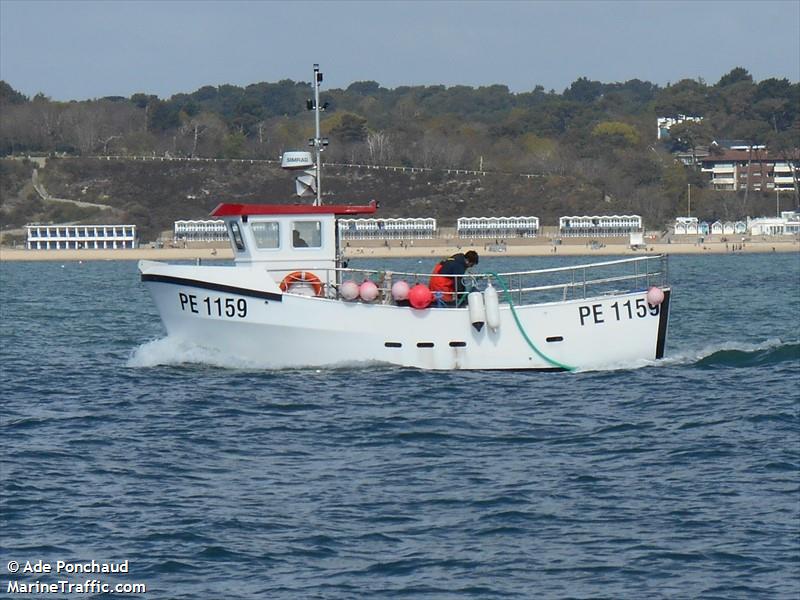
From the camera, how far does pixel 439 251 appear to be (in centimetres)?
15725

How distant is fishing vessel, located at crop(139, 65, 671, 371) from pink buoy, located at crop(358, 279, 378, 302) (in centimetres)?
3

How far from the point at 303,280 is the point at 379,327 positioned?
188 centimetres

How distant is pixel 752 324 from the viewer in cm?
4378

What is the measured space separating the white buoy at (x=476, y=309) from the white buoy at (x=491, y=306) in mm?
86

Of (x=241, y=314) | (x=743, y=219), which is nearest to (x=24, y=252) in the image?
(x=743, y=219)

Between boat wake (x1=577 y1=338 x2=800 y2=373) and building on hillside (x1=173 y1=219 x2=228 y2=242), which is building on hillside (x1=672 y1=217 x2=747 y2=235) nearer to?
building on hillside (x1=173 y1=219 x2=228 y2=242)

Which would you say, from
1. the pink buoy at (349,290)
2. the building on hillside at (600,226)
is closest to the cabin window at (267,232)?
the pink buoy at (349,290)

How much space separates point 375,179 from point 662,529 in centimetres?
17878

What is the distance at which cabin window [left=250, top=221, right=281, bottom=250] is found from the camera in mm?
29688

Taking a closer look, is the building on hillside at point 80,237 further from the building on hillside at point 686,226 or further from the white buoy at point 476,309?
the white buoy at point 476,309

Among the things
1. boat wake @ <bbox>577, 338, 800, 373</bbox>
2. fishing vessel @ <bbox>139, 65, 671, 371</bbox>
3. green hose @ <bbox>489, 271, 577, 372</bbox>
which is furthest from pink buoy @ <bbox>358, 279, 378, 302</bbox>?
boat wake @ <bbox>577, 338, 800, 373</bbox>

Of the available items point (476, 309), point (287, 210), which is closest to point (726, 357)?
point (476, 309)

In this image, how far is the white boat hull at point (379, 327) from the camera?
28.3m

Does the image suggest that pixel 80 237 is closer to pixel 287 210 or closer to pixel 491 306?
pixel 287 210
